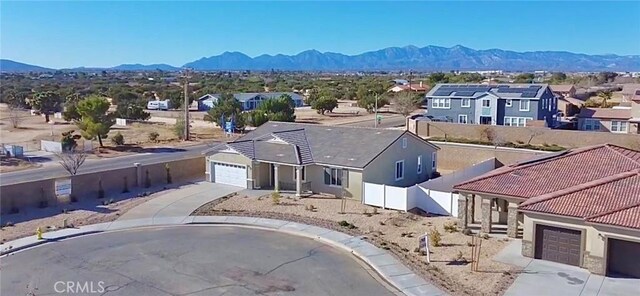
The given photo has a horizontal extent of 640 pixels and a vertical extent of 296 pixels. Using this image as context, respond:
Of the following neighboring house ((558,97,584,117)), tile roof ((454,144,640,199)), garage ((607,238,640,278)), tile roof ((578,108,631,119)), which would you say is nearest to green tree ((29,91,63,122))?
neighboring house ((558,97,584,117))

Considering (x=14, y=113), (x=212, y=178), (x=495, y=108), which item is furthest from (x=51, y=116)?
(x=495, y=108)

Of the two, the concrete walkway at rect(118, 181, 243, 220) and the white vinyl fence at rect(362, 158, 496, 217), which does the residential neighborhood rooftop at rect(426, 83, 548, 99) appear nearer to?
the white vinyl fence at rect(362, 158, 496, 217)

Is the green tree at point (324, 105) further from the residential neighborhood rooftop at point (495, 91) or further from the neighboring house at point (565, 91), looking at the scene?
the neighboring house at point (565, 91)

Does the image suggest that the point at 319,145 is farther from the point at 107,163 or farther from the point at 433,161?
the point at 107,163

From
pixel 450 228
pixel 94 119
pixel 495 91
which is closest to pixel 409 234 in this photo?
pixel 450 228

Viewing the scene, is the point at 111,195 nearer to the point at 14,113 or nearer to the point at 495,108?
the point at 495,108

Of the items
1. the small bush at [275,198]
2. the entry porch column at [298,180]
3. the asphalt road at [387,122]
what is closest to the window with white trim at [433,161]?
the entry porch column at [298,180]
